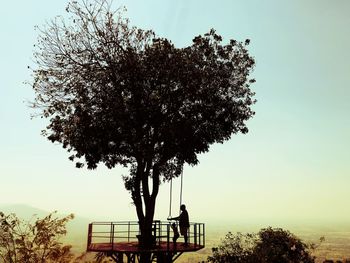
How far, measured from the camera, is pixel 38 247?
1118 inches

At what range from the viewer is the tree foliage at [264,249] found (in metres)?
27.2

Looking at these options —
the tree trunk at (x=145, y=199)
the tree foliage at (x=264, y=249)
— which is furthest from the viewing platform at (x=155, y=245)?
the tree foliage at (x=264, y=249)

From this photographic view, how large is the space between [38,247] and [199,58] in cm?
1864

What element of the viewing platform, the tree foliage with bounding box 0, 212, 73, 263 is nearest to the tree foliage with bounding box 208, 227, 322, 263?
the viewing platform

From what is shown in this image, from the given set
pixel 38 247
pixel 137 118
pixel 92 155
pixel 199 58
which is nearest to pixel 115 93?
pixel 137 118

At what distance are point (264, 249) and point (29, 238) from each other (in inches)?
702

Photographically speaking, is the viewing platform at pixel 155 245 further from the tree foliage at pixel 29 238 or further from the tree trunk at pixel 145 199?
the tree foliage at pixel 29 238

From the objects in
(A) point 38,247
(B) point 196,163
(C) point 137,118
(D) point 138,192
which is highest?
(C) point 137,118

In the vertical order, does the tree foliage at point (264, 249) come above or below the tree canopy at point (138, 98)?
below

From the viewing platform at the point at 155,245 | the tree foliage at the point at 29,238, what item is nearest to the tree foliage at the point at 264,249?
the viewing platform at the point at 155,245

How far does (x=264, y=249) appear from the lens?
27391 millimetres

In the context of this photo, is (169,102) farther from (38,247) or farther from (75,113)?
(38,247)

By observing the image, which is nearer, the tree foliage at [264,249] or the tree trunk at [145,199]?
the tree trunk at [145,199]

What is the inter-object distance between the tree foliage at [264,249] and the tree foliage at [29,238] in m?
12.2
